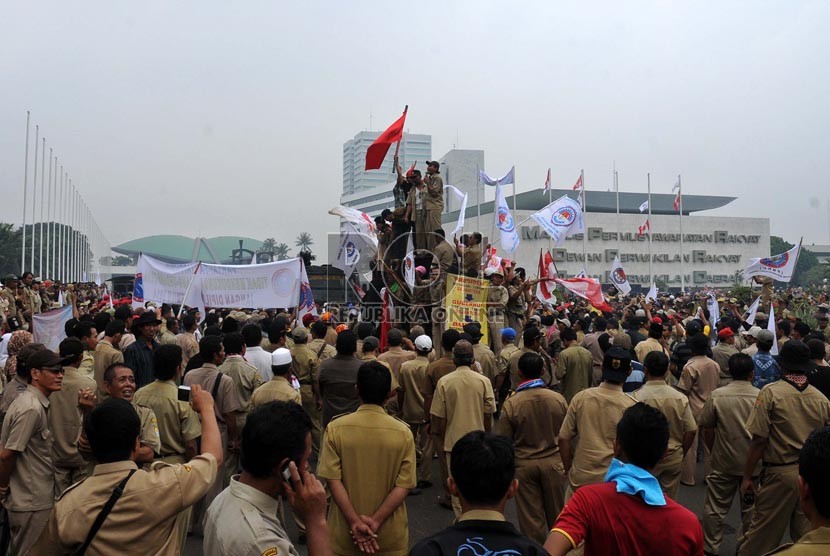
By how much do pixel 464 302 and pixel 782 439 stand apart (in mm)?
6494

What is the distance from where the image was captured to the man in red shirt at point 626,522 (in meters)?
2.73

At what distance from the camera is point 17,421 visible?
437 cm

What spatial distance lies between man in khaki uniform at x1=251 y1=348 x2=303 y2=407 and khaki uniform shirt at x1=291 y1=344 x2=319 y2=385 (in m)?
1.63

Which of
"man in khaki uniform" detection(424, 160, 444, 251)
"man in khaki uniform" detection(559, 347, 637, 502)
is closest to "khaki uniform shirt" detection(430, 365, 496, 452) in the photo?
"man in khaki uniform" detection(559, 347, 637, 502)

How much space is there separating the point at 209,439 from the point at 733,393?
15.8ft

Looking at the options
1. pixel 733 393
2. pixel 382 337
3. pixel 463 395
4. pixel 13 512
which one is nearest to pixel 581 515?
pixel 463 395

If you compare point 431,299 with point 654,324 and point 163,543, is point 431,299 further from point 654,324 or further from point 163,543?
point 163,543

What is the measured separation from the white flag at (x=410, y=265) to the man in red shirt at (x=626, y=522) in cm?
1017

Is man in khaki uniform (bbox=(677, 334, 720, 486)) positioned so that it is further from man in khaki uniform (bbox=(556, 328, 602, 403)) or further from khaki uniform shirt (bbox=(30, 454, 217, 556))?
khaki uniform shirt (bbox=(30, 454, 217, 556))

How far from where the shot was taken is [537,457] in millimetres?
5215

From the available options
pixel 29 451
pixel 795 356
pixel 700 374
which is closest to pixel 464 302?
pixel 700 374

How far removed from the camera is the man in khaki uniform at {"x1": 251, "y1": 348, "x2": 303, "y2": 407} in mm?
5863

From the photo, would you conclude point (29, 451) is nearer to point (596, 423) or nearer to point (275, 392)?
point (275, 392)

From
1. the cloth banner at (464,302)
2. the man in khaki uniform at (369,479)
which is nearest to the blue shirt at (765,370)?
the cloth banner at (464,302)
